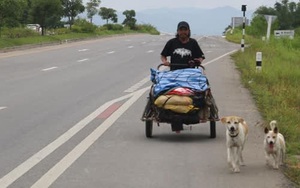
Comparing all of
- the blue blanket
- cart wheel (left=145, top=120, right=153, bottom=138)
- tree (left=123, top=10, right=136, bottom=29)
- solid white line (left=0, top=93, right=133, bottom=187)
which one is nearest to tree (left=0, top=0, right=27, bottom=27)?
solid white line (left=0, top=93, right=133, bottom=187)

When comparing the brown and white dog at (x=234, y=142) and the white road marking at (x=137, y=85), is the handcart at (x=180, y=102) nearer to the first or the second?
the brown and white dog at (x=234, y=142)

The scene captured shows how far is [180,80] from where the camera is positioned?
29.5 feet

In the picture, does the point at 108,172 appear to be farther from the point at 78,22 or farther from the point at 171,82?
the point at 78,22

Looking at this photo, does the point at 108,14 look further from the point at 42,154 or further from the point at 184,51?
the point at 42,154

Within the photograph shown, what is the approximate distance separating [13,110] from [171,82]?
3.92 meters

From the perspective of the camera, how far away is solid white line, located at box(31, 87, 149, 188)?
21.5 feet

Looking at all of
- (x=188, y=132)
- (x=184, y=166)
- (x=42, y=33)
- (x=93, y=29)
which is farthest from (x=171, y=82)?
(x=93, y=29)

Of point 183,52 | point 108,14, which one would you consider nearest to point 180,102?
point 183,52

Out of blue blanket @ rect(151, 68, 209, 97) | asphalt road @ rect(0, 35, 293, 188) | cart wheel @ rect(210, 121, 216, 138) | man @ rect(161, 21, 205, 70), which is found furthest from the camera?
man @ rect(161, 21, 205, 70)

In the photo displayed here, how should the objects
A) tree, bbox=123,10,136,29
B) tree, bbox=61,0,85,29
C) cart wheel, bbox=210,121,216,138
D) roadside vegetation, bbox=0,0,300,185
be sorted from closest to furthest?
cart wheel, bbox=210,121,216,138
roadside vegetation, bbox=0,0,300,185
tree, bbox=61,0,85,29
tree, bbox=123,10,136,29

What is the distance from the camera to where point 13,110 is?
38.0ft

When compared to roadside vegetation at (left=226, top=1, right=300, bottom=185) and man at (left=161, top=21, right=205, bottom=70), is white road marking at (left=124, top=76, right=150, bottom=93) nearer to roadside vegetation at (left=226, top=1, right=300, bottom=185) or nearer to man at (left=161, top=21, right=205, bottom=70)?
roadside vegetation at (left=226, top=1, right=300, bottom=185)

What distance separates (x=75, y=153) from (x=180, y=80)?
6.66 ft

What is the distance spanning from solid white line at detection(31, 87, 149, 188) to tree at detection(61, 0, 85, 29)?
50.8 meters
